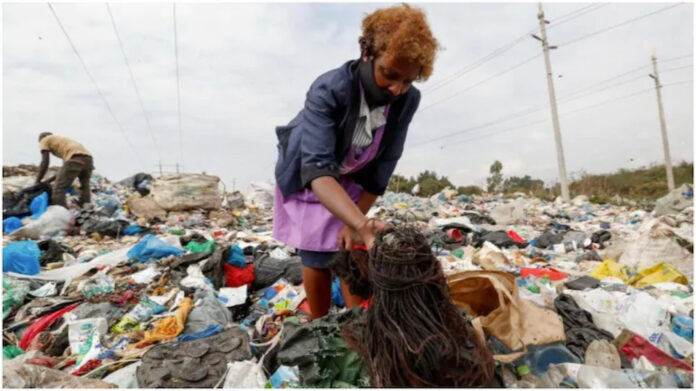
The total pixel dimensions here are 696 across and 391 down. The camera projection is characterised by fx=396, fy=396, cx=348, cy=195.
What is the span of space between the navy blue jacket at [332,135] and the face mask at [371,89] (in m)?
0.03

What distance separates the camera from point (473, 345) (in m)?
1.08

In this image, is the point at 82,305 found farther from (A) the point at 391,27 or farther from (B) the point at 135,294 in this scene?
(A) the point at 391,27

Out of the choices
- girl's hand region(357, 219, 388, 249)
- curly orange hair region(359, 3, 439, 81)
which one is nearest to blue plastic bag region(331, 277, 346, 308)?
girl's hand region(357, 219, 388, 249)

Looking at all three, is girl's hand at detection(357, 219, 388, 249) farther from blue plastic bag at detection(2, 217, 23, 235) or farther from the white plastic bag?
blue plastic bag at detection(2, 217, 23, 235)

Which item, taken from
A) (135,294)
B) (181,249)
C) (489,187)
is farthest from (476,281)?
(489,187)

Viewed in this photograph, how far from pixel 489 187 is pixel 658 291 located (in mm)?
14473

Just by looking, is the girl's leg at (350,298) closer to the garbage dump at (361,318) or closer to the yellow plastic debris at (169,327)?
the garbage dump at (361,318)

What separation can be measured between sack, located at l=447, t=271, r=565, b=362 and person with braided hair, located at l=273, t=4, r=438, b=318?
52cm

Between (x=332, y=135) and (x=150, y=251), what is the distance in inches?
110

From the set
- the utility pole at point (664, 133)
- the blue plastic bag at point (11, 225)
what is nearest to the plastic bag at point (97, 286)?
the blue plastic bag at point (11, 225)

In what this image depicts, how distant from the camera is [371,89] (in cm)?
135

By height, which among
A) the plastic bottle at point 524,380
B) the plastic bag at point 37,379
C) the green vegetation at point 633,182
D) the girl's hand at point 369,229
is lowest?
the green vegetation at point 633,182

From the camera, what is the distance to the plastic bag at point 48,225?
4.60 m

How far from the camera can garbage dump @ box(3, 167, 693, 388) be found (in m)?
1.06
